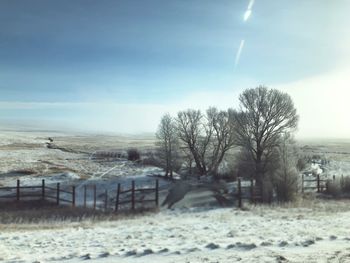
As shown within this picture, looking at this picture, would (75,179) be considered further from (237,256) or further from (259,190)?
(237,256)

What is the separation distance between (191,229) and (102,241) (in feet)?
13.1

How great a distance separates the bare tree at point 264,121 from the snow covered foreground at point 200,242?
74.5ft

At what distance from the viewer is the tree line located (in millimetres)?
28734

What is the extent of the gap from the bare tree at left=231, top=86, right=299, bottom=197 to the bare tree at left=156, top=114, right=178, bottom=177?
42.1 feet

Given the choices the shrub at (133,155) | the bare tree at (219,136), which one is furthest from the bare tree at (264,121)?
the shrub at (133,155)

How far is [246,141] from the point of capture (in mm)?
41719

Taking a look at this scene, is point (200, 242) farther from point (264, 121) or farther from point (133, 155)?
point (133, 155)

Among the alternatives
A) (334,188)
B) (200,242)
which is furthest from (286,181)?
(200,242)

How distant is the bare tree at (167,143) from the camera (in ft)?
173

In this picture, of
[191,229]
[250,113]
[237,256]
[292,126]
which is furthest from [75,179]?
[237,256]

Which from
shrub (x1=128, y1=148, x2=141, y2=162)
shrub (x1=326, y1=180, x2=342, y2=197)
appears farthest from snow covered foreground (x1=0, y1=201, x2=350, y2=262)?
shrub (x1=128, y1=148, x2=141, y2=162)

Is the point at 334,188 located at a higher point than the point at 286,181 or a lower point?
lower

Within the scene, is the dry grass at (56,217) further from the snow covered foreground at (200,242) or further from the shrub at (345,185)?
the shrub at (345,185)

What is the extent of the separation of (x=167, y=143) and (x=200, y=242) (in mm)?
45023
